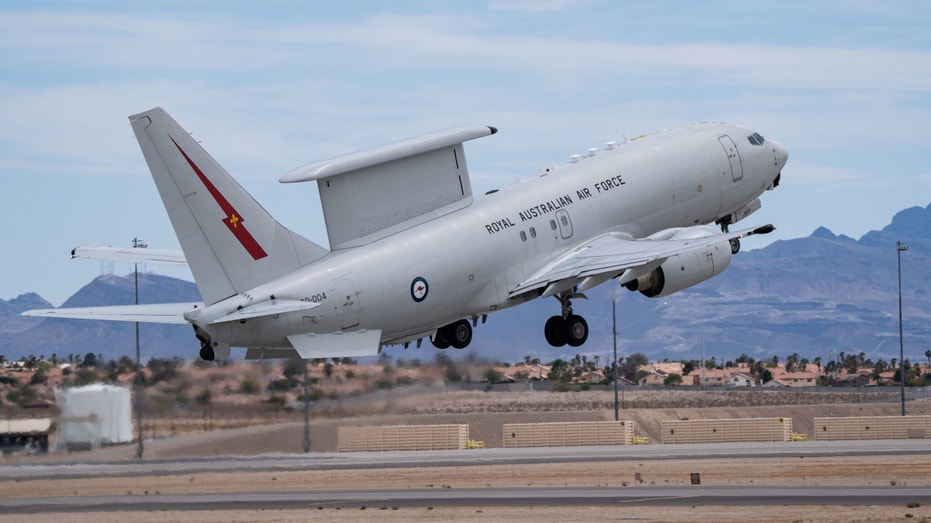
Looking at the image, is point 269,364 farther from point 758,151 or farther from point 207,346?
point 758,151

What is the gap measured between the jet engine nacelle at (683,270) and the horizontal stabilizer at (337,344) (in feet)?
34.7

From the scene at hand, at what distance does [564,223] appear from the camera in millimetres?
52125

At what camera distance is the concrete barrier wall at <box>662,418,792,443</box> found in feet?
299

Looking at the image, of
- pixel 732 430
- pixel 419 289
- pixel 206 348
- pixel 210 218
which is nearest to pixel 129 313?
pixel 206 348

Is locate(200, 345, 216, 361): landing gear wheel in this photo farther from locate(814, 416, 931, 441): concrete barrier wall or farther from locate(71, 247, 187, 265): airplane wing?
locate(814, 416, 931, 441): concrete barrier wall

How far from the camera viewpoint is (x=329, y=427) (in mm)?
53594

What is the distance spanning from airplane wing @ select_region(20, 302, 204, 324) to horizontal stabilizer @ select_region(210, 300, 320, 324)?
199 centimetres

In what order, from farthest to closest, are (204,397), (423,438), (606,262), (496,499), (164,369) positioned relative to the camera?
(423,438), (496,499), (606,262), (204,397), (164,369)

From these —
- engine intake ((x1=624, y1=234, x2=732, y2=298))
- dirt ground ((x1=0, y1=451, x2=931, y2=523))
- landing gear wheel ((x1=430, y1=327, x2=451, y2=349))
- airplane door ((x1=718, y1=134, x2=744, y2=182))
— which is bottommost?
dirt ground ((x1=0, y1=451, x2=931, y2=523))

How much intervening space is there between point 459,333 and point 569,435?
39.2 meters

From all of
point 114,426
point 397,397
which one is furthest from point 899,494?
point 114,426

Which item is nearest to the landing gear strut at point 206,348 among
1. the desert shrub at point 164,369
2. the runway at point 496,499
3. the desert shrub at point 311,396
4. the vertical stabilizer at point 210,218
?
the vertical stabilizer at point 210,218

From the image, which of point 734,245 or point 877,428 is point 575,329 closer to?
point 734,245

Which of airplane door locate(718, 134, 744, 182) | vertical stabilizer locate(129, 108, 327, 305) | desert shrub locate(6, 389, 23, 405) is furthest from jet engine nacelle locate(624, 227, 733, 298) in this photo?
desert shrub locate(6, 389, 23, 405)
